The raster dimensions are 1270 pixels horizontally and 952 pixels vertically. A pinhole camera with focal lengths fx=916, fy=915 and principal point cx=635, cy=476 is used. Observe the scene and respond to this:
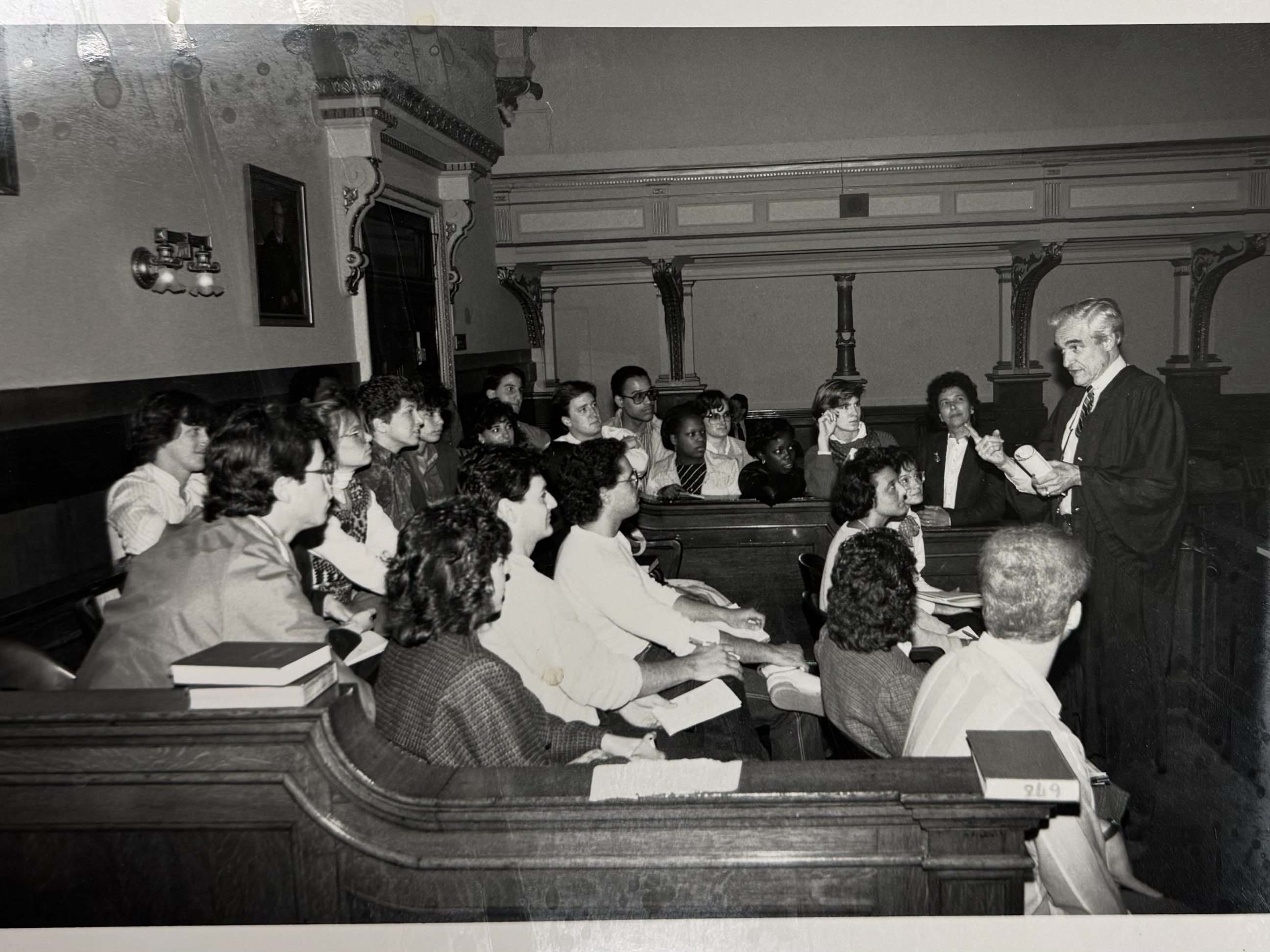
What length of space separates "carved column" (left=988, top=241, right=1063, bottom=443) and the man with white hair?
564 centimetres

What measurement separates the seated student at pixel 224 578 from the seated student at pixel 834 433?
276cm

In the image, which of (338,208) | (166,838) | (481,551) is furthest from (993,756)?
(338,208)

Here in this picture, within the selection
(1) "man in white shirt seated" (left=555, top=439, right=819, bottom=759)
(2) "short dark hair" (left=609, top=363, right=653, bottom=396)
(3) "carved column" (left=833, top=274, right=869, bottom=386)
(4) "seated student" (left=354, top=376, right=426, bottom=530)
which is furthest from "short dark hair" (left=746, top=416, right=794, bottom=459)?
(3) "carved column" (left=833, top=274, right=869, bottom=386)

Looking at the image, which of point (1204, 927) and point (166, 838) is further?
point (1204, 927)

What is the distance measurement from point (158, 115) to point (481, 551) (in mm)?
2348

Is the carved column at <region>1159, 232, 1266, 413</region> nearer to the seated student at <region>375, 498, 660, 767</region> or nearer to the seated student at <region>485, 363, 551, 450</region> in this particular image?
the seated student at <region>485, 363, 551, 450</region>

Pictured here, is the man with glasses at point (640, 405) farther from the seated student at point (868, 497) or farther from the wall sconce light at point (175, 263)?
the wall sconce light at point (175, 263)

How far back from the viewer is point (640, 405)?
5637 mm

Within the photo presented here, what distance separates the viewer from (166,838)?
5.23 feet

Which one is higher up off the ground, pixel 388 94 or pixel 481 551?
pixel 388 94

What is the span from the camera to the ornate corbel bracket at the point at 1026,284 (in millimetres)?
8156

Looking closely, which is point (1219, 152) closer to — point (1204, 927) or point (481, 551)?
point (1204, 927)

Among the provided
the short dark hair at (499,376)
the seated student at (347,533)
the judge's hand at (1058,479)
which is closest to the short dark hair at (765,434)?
the short dark hair at (499,376)

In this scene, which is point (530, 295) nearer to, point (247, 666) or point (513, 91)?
point (513, 91)
